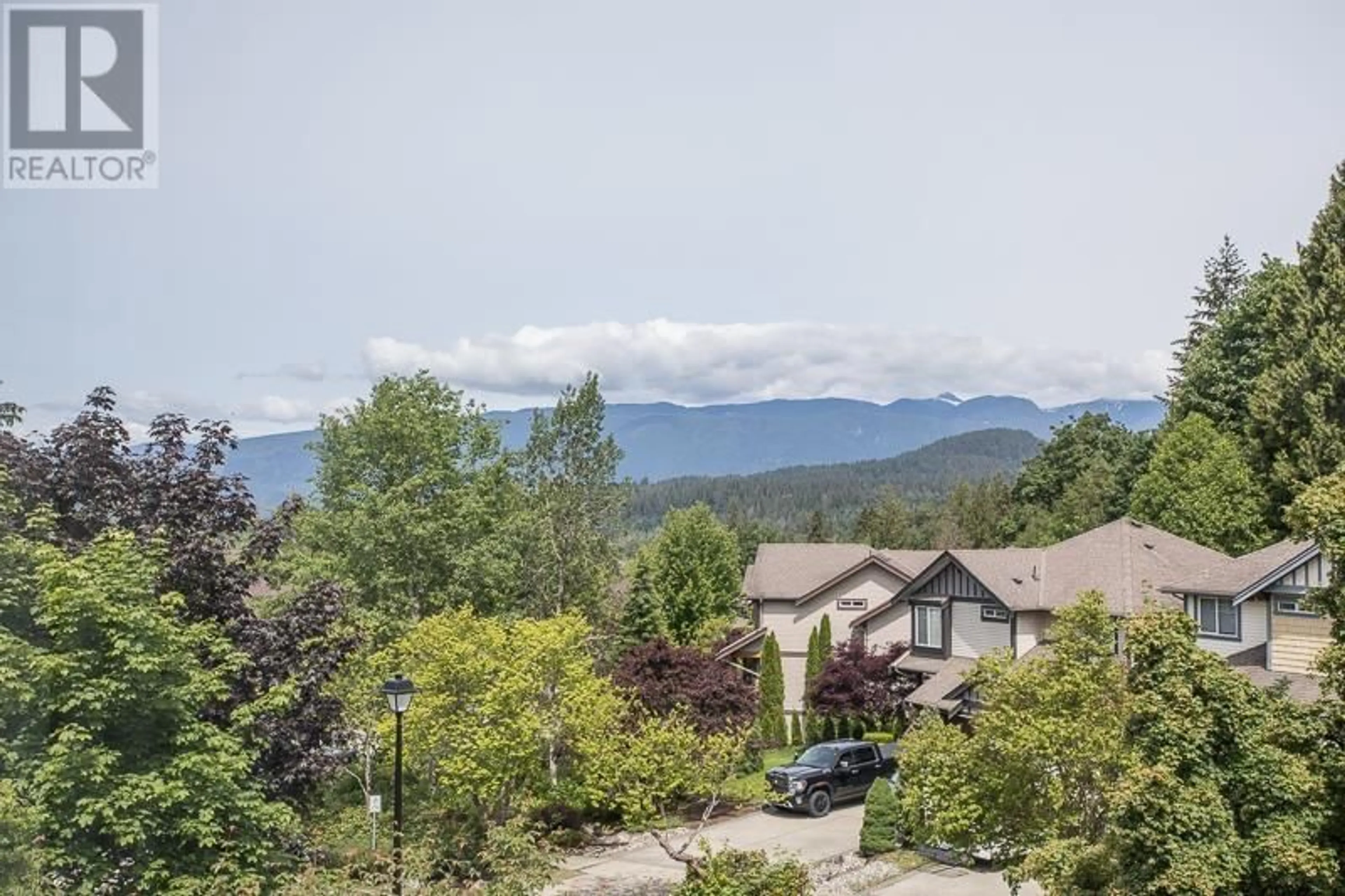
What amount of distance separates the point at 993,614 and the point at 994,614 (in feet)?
0.16

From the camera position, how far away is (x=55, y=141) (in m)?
9.28

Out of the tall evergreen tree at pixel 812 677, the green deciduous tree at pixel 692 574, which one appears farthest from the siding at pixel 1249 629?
the green deciduous tree at pixel 692 574

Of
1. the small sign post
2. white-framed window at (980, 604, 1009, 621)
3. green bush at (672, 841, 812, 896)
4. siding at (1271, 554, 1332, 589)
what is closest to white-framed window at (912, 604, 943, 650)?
white-framed window at (980, 604, 1009, 621)

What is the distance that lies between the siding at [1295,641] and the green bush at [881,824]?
7.84 meters

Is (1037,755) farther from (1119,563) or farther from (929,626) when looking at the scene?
(929,626)

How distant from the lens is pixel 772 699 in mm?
32531

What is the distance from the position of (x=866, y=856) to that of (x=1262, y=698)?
436 inches

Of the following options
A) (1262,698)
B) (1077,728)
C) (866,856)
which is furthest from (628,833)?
(1262,698)

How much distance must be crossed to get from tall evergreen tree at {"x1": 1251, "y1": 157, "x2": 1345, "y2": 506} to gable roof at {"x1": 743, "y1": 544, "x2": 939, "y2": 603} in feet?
36.4

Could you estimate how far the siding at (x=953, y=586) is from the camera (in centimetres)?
2786

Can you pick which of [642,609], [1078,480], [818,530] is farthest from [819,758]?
[818,530]

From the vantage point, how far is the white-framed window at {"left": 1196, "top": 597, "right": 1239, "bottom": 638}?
20.9 metres

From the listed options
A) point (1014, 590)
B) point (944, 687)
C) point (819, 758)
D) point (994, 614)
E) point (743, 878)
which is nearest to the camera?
point (743, 878)

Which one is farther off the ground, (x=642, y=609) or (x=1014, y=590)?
(x=1014, y=590)
